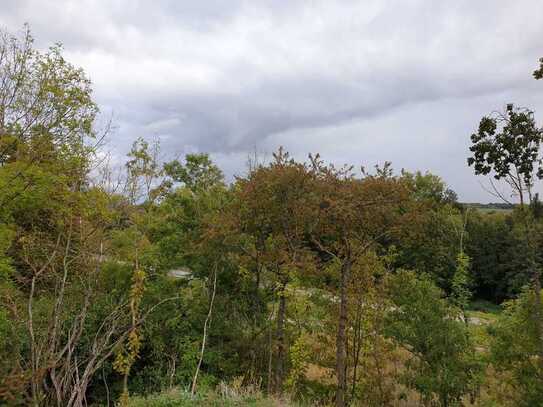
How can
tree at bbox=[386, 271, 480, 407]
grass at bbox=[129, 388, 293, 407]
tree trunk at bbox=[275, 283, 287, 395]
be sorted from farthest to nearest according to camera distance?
1. tree at bbox=[386, 271, 480, 407]
2. tree trunk at bbox=[275, 283, 287, 395]
3. grass at bbox=[129, 388, 293, 407]

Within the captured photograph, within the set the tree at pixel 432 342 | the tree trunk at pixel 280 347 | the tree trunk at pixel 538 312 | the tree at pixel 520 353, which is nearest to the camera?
the tree trunk at pixel 538 312

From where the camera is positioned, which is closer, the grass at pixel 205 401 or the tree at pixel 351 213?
the grass at pixel 205 401

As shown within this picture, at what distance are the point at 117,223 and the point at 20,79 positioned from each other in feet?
17.8

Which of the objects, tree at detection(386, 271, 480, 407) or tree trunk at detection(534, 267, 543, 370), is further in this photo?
tree at detection(386, 271, 480, 407)

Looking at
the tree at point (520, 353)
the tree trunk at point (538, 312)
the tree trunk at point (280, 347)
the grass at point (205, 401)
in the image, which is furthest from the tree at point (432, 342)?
the grass at point (205, 401)

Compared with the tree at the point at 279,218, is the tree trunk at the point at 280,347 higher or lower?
lower

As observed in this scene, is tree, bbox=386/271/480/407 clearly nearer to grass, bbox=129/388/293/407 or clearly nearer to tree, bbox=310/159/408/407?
tree, bbox=310/159/408/407

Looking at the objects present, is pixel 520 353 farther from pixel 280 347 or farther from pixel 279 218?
pixel 279 218

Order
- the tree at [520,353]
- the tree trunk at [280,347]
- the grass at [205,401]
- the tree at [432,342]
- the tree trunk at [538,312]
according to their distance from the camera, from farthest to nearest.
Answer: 1. the tree at [432,342]
2. the tree trunk at [280,347]
3. the tree at [520,353]
4. the tree trunk at [538,312]
5. the grass at [205,401]

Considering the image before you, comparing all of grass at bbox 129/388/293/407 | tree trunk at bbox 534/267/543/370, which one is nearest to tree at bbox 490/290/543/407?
tree trunk at bbox 534/267/543/370

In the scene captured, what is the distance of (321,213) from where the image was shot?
11.7 meters

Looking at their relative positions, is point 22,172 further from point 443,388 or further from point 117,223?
point 443,388

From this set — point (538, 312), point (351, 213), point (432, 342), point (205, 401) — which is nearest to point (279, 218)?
point (351, 213)

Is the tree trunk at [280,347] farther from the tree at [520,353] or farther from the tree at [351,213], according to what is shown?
the tree at [520,353]
